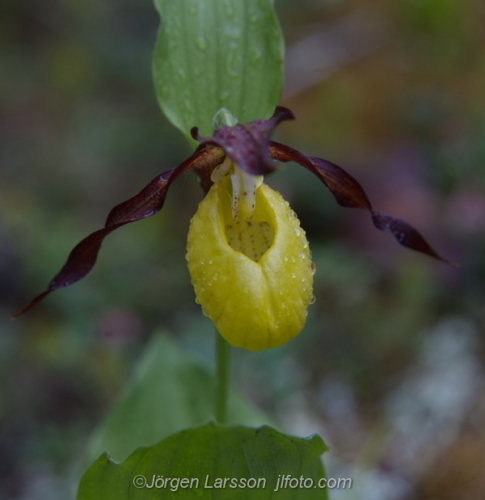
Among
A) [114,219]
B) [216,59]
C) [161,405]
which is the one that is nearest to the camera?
[114,219]

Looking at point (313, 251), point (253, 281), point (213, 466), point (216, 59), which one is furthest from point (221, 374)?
point (313, 251)

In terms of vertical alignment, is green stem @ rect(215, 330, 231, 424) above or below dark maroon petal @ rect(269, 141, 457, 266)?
below

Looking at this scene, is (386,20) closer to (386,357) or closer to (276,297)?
(386,357)

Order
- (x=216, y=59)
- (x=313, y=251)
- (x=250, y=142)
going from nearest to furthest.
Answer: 1. (x=250, y=142)
2. (x=216, y=59)
3. (x=313, y=251)

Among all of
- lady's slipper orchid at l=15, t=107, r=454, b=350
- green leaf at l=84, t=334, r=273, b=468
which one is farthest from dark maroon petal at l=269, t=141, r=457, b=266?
green leaf at l=84, t=334, r=273, b=468

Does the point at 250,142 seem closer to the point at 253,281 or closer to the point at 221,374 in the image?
the point at 253,281

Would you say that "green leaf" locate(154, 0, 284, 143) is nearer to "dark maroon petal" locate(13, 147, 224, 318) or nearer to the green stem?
"dark maroon petal" locate(13, 147, 224, 318)

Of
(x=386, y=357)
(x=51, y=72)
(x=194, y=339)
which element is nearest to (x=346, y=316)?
(x=386, y=357)

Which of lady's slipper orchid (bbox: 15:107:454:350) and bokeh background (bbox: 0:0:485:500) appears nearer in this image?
lady's slipper orchid (bbox: 15:107:454:350)

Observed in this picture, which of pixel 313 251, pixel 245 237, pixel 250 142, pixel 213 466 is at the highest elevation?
pixel 250 142
